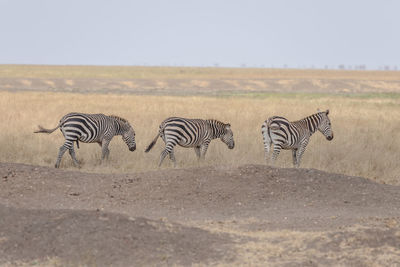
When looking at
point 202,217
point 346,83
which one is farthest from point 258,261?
point 346,83

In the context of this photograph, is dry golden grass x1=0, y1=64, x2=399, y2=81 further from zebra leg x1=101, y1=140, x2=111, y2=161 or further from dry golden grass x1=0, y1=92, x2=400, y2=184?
zebra leg x1=101, y1=140, x2=111, y2=161

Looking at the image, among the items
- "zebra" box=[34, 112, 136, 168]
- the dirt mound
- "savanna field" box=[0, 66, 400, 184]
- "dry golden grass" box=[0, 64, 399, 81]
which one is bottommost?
"dry golden grass" box=[0, 64, 399, 81]

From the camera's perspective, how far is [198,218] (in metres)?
12.2

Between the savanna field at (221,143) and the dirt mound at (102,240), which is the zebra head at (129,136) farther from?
the dirt mound at (102,240)

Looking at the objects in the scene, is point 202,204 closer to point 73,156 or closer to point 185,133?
point 185,133

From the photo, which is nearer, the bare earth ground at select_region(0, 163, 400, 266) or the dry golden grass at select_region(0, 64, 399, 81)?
the bare earth ground at select_region(0, 163, 400, 266)

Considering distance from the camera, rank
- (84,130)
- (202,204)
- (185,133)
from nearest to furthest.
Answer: (202,204)
(185,133)
(84,130)

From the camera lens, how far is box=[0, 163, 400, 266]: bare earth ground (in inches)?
361

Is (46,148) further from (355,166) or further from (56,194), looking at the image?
(355,166)

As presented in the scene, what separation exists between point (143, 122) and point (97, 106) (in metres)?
7.81

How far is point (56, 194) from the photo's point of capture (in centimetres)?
1382

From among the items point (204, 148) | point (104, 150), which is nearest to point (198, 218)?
point (204, 148)

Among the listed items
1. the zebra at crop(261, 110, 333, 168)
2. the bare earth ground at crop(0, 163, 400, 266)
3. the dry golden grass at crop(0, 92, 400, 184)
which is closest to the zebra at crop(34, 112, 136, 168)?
the dry golden grass at crop(0, 92, 400, 184)

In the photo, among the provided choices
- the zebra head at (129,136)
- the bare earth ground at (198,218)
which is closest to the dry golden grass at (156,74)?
the zebra head at (129,136)
